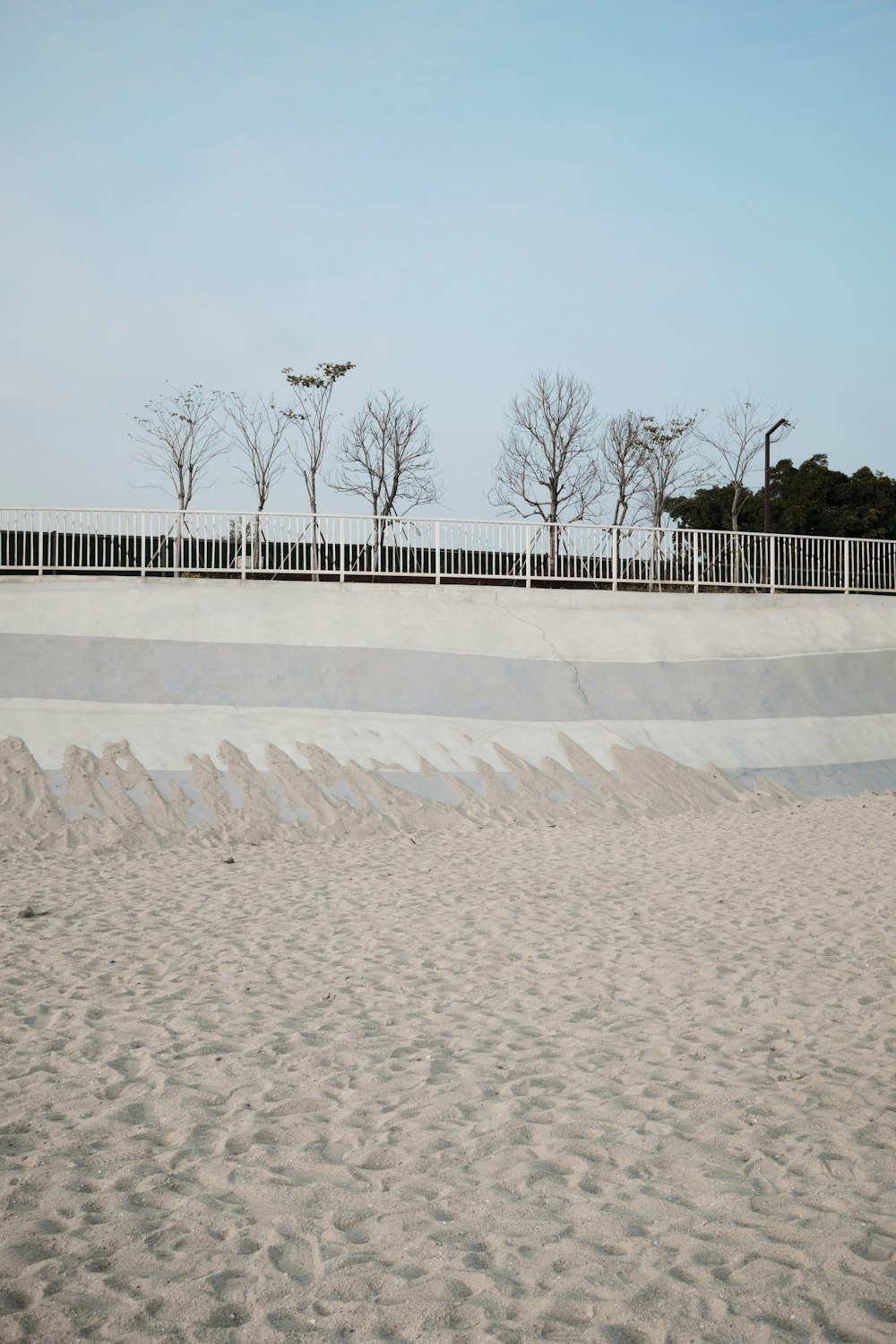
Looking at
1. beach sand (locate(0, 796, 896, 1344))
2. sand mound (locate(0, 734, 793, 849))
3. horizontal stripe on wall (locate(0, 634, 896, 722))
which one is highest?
horizontal stripe on wall (locate(0, 634, 896, 722))

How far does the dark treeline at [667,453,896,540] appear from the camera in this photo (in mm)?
43000

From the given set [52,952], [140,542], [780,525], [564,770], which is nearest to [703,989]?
[52,952]

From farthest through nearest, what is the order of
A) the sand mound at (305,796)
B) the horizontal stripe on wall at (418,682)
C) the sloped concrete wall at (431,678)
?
1. the horizontal stripe on wall at (418,682)
2. the sloped concrete wall at (431,678)
3. the sand mound at (305,796)

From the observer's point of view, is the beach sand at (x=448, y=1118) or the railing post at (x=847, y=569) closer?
the beach sand at (x=448, y=1118)

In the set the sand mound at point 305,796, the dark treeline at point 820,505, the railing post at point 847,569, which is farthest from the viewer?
the dark treeline at point 820,505

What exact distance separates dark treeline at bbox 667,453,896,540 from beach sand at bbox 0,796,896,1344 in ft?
122

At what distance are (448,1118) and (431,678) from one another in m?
11.4

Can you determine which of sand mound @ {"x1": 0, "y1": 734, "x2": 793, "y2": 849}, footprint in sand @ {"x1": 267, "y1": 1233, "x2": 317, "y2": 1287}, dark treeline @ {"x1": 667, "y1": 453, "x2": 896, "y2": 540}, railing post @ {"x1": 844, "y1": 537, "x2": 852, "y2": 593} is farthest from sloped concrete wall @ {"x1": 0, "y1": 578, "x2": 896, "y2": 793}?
dark treeline @ {"x1": 667, "y1": 453, "x2": 896, "y2": 540}


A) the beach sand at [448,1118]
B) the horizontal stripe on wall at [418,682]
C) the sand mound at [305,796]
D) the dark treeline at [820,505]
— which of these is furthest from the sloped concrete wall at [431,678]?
the dark treeline at [820,505]

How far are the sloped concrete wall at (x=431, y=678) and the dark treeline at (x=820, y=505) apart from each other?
26.1 m

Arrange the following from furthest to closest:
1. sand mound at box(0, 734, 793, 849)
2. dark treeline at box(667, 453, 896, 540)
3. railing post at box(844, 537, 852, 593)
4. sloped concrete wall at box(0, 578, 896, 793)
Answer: dark treeline at box(667, 453, 896, 540) < railing post at box(844, 537, 852, 593) < sloped concrete wall at box(0, 578, 896, 793) < sand mound at box(0, 734, 793, 849)

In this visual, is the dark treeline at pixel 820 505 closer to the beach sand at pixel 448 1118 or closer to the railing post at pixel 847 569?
the railing post at pixel 847 569

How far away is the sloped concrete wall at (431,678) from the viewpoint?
1400 centimetres

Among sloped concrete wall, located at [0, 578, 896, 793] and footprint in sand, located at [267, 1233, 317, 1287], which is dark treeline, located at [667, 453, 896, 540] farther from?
footprint in sand, located at [267, 1233, 317, 1287]
